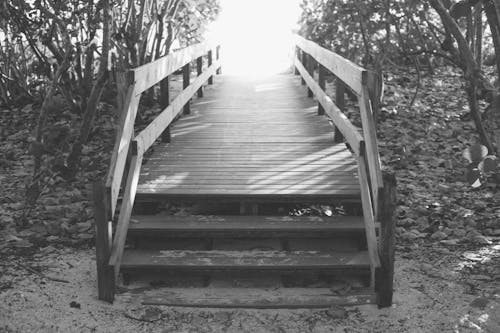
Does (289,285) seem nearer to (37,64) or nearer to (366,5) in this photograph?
(366,5)

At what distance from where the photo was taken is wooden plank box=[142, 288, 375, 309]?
4.70 m

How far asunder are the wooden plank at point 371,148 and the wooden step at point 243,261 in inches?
16.5

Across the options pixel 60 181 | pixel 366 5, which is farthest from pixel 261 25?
pixel 60 181

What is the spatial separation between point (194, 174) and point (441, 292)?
2.40 m

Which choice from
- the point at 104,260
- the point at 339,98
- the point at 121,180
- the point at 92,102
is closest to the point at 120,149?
the point at 121,180

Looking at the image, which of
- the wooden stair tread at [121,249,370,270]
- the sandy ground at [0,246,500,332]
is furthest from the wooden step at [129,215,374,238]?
the sandy ground at [0,246,500,332]

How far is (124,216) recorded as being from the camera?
202 inches

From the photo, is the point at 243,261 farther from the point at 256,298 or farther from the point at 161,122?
the point at 161,122

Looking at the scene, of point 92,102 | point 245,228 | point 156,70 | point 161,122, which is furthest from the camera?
point 92,102

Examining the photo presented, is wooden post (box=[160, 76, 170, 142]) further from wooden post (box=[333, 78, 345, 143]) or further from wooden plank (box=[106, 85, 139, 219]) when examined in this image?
wooden plank (box=[106, 85, 139, 219])

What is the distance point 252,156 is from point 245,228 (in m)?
Answer: 1.62

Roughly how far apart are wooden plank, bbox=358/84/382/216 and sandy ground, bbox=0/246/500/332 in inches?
27.5

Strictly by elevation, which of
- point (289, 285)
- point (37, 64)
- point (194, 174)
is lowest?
point (289, 285)

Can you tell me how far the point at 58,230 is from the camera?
604cm
